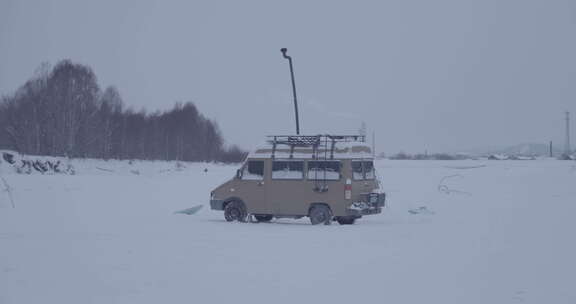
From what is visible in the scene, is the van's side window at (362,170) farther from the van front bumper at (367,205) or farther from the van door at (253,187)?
the van door at (253,187)

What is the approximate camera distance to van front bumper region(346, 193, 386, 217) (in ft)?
62.8

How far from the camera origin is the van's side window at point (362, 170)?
64.0 feet

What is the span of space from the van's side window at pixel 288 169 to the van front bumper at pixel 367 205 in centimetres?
182

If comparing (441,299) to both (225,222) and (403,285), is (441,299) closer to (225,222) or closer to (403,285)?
(403,285)

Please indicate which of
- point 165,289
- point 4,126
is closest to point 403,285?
point 165,289

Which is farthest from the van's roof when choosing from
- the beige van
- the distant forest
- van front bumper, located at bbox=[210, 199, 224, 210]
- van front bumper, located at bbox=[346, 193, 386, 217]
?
the distant forest

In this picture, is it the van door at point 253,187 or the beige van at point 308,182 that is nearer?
the beige van at point 308,182

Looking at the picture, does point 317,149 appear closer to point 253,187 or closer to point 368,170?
point 368,170

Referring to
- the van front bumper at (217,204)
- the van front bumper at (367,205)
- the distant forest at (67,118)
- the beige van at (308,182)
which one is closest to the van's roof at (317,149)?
the beige van at (308,182)

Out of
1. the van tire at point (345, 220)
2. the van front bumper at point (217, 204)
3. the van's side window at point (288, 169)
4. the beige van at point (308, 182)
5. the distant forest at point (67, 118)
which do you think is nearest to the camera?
the beige van at point (308, 182)

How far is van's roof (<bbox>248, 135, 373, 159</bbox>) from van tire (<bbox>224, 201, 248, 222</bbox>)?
1559mm

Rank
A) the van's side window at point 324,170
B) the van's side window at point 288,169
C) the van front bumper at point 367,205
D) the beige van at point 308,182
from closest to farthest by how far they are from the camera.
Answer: the van front bumper at point 367,205 → the beige van at point 308,182 → the van's side window at point 324,170 → the van's side window at point 288,169

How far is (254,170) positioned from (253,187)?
0.53m

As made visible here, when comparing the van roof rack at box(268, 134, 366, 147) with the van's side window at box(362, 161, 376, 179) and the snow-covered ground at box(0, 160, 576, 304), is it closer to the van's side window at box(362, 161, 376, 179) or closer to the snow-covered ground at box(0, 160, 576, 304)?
the van's side window at box(362, 161, 376, 179)
